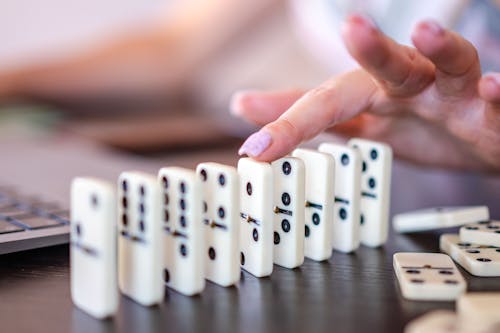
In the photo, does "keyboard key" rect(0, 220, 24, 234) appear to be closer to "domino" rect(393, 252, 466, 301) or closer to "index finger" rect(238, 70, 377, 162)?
"index finger" rect(238, 70, 377, 162)

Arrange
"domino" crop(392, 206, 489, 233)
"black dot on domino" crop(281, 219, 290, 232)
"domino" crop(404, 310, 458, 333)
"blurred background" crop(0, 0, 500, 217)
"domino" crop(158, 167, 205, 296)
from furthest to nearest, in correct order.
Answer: "blurred background" crop(0, 0, 500, 217) → "domino" crop(392, 206, 489, 233) → "black dot on domino" crop(281, 219, 290, 232) → "domino" crop(158, 167, 205, 296) → "domino" crop(404, 310, 458, 333)

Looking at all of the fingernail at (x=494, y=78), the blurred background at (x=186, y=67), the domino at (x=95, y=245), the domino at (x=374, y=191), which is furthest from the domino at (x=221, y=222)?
the blurred background at (x=186, y=67)

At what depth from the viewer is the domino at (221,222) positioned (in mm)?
741

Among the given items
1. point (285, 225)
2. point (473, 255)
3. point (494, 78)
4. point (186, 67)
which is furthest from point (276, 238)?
point (186, 67)

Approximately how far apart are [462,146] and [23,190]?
770mm

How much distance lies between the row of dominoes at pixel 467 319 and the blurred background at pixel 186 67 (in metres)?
1.13

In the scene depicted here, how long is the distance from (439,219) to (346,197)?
0.60ft

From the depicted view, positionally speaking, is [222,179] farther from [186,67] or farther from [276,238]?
[186,67]

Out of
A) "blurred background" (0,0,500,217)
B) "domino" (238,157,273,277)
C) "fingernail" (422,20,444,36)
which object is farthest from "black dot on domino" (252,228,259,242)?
"blurred background" (0,0,500,217)

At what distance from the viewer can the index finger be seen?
2.58ft

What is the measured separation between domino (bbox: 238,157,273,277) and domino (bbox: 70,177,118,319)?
19cm

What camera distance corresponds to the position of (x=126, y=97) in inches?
95.3

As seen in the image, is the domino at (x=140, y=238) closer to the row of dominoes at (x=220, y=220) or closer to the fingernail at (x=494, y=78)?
the row of dominoes at (x=220, y=220)

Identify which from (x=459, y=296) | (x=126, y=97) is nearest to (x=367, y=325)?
(x=459, y=296)
